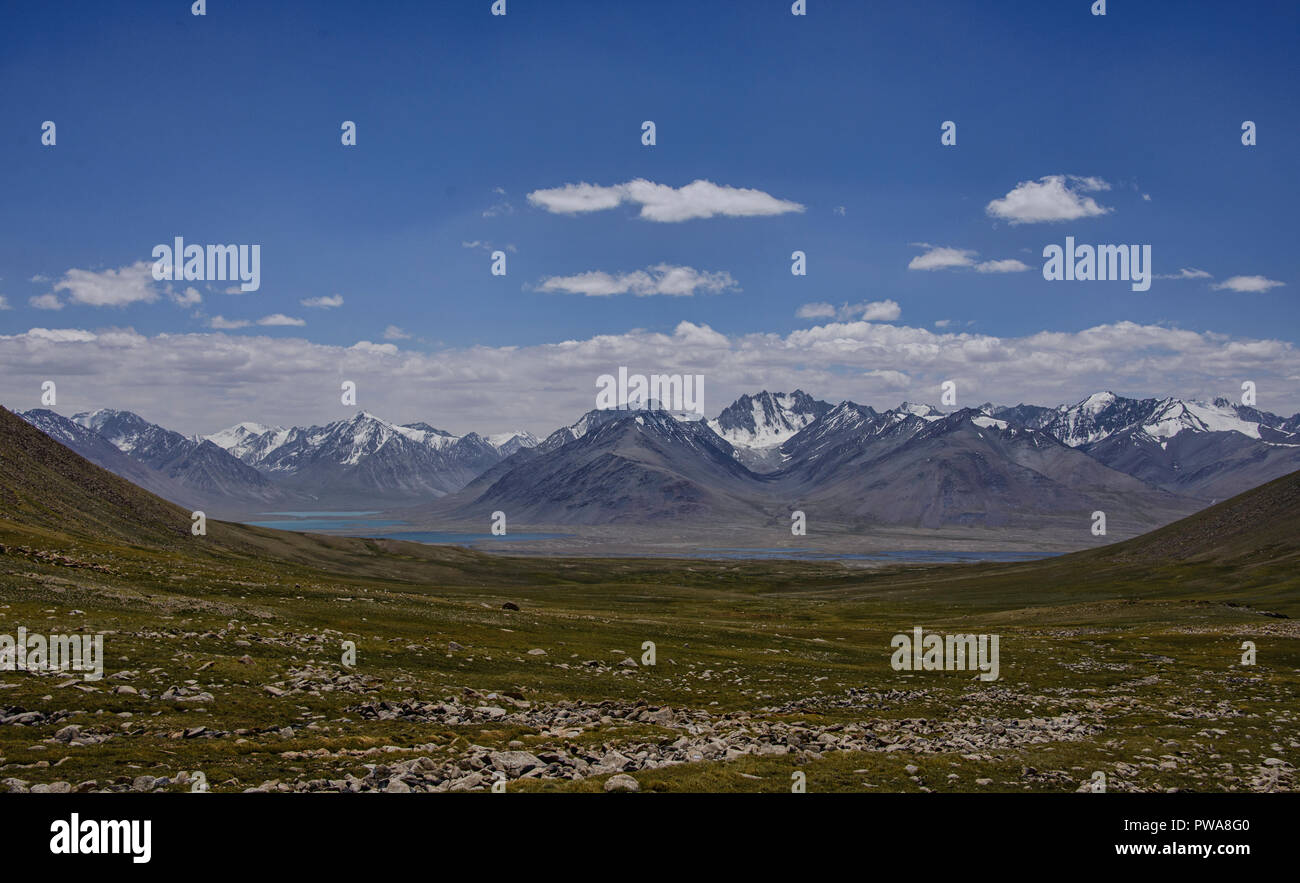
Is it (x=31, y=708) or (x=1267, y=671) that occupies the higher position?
(x=31, y=708)

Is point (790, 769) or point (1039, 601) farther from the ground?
point (790, 769)

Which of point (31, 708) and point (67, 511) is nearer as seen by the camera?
point (31, 708)

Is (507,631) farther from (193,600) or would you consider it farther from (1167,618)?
(1167,618)

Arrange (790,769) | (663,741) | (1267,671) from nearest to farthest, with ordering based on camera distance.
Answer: (790,769) < (663,741) < (1267,671)
